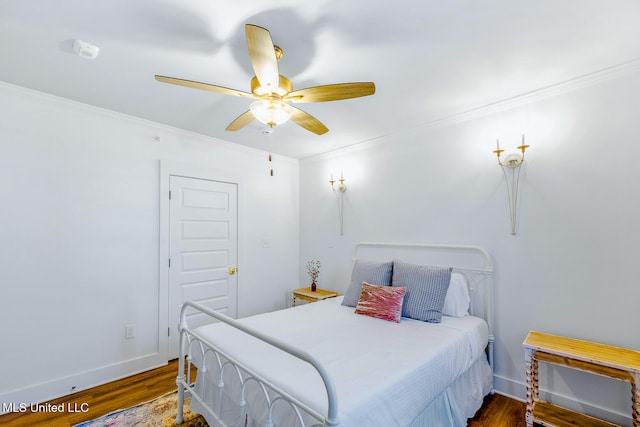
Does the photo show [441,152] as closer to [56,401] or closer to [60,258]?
[60,258]

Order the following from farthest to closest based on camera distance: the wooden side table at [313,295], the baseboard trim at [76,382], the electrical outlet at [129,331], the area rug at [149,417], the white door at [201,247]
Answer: the wooden side table at [313,295] < the white door at [201,247] < the electrical outlet at [129,331] < the baseboard trim at [76,382] < the area rug at [149,417]

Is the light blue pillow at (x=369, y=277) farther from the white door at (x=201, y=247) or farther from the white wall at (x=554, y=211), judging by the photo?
the white door at (x=201, y=247)

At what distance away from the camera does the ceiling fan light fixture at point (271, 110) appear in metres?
1.79

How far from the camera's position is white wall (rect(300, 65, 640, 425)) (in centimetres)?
203

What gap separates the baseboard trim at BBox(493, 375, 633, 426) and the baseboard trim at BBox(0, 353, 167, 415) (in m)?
3.18

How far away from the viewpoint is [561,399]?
218cm

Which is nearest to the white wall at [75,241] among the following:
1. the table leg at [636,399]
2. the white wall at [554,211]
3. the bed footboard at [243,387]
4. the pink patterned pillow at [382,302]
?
the bed footboard at [243,387]

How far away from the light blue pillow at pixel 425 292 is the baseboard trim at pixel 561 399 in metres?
0.83

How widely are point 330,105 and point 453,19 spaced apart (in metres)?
1.20

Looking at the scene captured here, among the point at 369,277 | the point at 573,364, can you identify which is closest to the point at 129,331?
the point at 369,277

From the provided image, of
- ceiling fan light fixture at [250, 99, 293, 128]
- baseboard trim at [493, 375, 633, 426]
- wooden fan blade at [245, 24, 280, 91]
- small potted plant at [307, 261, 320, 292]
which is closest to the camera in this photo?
wooden fan blade at [245, 24, 280, 91]

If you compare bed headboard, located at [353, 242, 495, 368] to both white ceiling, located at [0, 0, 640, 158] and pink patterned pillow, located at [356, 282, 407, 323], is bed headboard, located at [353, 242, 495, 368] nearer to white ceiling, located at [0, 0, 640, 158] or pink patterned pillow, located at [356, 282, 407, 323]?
pink patterned pillow, located at [356, 282, 407, 323]

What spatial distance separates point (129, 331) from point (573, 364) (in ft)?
11.7

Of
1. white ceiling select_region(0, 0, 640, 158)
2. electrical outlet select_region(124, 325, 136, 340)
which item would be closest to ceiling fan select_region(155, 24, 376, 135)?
white ceiling select_region(0, 0, 640, 158)
